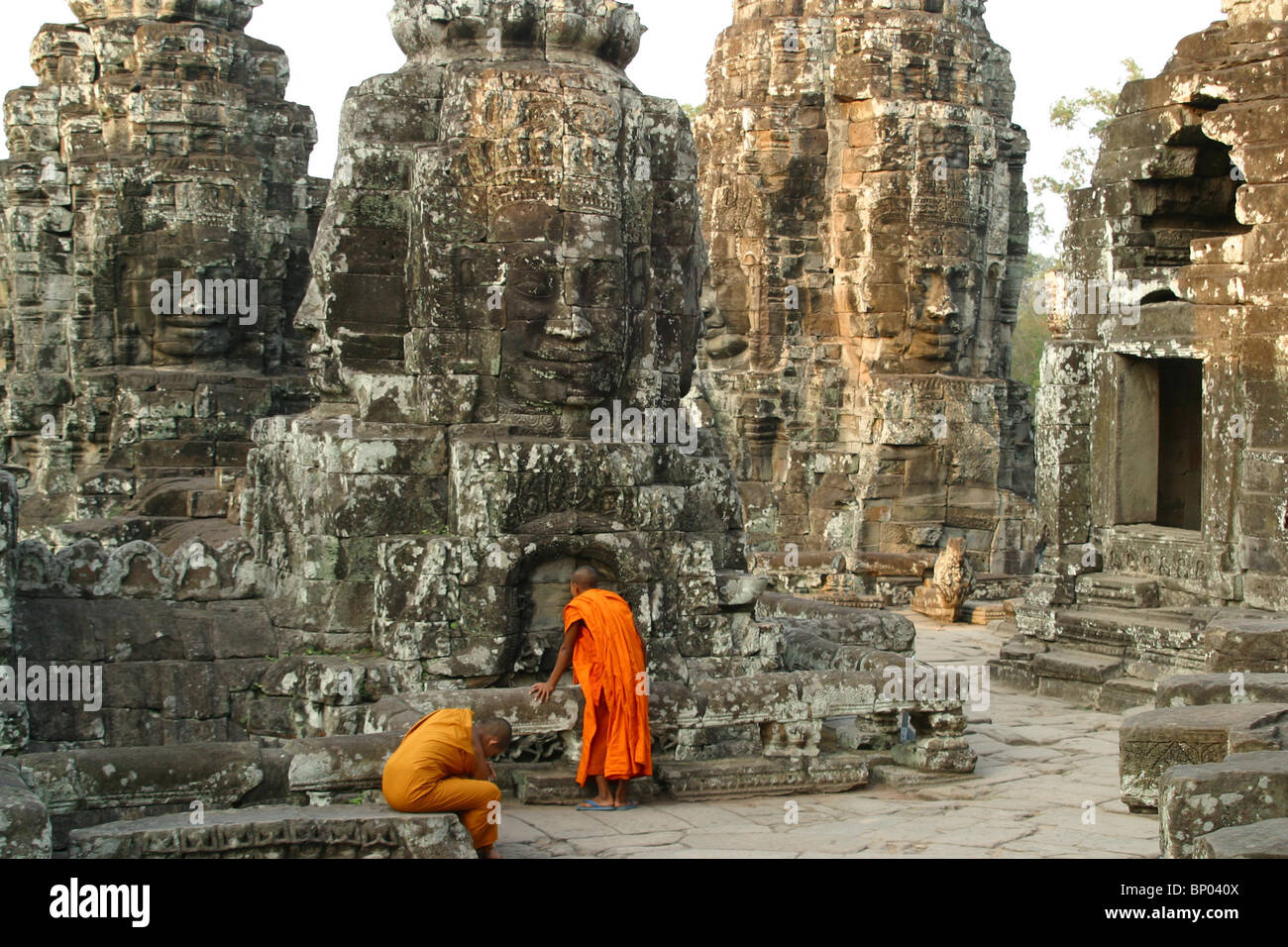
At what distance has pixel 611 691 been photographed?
793cm

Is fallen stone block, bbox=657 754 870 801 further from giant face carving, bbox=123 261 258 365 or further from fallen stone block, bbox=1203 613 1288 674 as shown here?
giant face carving, bbox=123 261 258 365

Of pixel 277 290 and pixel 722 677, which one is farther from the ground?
pixel 277 290

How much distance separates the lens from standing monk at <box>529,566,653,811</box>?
787 cm

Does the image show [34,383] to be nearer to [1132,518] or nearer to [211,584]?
[211,584]

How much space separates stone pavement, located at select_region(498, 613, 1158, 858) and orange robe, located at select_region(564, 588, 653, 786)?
0.88 feet

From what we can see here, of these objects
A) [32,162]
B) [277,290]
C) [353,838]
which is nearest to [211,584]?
[353,838]

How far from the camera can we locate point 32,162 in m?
19.4

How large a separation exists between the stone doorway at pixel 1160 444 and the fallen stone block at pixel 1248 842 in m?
7.01

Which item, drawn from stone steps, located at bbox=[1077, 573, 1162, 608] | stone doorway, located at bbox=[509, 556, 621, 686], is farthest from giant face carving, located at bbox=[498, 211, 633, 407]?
stone steps, located at bbox=[1077, 573, 1162, 608]

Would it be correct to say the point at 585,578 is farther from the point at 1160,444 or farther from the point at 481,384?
the point at 1160,444

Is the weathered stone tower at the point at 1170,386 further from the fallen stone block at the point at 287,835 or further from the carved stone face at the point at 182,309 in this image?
the carved stone face at the point at 182,309

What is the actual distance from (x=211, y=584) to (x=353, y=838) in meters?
3.36

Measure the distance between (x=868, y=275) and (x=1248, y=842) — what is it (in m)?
14.5

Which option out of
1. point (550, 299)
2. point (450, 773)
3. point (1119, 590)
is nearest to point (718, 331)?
point (1119, 590)
